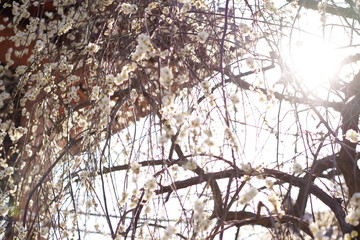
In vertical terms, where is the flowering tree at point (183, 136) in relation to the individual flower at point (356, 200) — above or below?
above

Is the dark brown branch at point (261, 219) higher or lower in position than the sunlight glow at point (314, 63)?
lower

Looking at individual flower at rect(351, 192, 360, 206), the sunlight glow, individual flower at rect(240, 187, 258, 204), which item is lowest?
individual flower at rect(351, 192, 360, 206)

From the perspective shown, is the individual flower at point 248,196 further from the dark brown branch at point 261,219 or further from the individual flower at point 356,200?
the individual flower at point 356,200

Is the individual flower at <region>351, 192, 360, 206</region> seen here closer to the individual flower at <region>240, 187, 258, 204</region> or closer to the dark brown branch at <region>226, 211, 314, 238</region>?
the dark brown branch at <region>226, 211, 314, 238</region>

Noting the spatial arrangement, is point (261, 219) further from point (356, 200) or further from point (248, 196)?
point (356, 200)

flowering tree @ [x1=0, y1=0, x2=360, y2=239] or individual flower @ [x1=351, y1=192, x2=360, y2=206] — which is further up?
flowering tree @ [x1=0, y1=0, x2=360, y2=239]

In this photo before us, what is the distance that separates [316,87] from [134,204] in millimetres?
821

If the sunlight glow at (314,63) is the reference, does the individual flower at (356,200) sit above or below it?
below

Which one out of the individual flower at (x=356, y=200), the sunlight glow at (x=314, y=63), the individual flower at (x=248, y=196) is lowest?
the individual flower at (x=356, y=200)

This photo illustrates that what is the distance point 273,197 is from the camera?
118 centimetres

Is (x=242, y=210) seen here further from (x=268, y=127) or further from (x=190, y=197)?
(x=268, y=127)

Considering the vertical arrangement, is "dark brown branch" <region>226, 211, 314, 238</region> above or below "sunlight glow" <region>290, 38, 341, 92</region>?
below

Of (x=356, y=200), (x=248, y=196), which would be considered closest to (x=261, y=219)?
(x=248, y=196)

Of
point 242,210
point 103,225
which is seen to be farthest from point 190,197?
point 103,225
